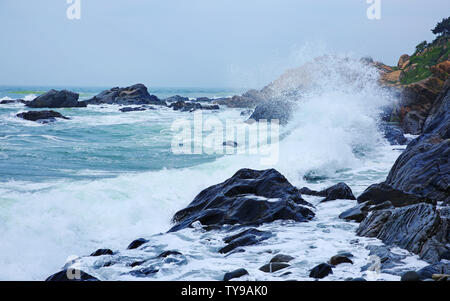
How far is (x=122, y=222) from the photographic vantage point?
7609 millimetres

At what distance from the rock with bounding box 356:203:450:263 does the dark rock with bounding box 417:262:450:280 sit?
1.13 feet

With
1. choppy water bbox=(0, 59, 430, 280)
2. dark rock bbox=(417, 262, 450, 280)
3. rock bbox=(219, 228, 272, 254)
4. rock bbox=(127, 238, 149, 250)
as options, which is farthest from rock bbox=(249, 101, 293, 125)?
dark rock bbox=(417, 262, 450, 280)

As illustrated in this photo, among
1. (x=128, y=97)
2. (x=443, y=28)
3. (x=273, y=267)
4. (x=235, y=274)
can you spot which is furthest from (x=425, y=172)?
(x=128, y=97)

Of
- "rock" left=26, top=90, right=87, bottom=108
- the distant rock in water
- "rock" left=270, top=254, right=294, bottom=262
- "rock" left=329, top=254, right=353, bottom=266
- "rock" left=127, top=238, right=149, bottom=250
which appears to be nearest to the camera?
"rock" left=329, top=254, right=353, bottom=266

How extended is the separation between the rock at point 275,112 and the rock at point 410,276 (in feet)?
57.7

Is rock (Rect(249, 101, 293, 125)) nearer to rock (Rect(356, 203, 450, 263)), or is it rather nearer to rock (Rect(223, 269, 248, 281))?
rock (Rect(356, 203, 450, 263))

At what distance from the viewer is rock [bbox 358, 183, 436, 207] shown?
6975mm

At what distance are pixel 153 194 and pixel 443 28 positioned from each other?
1472 inches

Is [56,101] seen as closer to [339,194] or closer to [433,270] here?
[339,194]

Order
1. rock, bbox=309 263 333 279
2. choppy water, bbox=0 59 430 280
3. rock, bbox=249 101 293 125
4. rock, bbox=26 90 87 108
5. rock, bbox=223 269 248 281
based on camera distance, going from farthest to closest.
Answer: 1. rock, bbox=26 90 87 108
2. rock, bbox=249 101 293 125
3. choppy water, bbox=0 59 430 280
4. rock, bbox=223 269 248 281
5. rock, bbox=309 263 333 279

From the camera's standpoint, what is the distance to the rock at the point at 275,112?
2258 cm

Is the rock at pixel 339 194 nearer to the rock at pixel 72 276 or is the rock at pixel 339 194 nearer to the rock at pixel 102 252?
the rock at pixel 102 252

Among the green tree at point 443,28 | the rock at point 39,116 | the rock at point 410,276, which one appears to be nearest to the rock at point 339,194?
the rock at point 410,276

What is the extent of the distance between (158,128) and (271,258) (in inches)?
773
